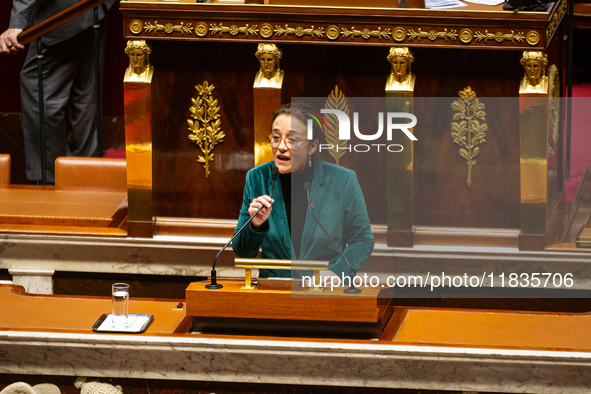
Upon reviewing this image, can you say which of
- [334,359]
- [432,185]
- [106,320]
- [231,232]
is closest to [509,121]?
[432,185]

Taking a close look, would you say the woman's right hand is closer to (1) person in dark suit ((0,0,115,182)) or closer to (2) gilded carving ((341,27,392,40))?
(2) gilded carving ((341,27,392,40))

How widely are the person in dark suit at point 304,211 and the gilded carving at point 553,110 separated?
1546 mm

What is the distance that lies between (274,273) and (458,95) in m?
1.21

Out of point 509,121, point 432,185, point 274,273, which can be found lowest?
point 274,273

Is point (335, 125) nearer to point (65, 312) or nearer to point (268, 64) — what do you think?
point (268, 64)

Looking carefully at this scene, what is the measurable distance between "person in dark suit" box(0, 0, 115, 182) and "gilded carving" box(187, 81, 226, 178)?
5.07 feet

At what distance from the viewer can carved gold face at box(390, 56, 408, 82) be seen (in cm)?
308

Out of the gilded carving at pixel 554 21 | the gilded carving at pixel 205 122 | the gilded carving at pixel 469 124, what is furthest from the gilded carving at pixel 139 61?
the gilded carving at pixel 554 21

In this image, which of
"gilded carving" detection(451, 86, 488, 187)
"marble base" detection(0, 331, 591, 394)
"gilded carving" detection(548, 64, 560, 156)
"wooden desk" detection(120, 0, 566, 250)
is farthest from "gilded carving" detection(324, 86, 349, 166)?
"marble base" detection(0, 331, 591, 394)

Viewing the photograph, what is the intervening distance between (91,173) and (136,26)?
3.34ft

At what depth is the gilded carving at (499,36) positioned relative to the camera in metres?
3.02

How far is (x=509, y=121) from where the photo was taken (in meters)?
3.10

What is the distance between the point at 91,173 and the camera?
3928 mm

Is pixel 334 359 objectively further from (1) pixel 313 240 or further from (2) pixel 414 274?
(2) pixel 414 274
